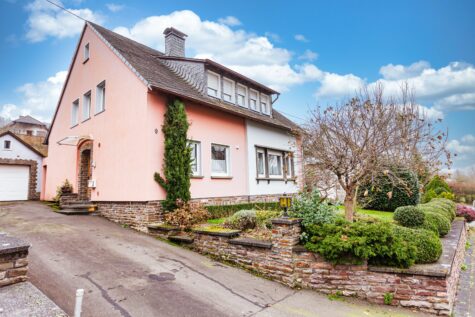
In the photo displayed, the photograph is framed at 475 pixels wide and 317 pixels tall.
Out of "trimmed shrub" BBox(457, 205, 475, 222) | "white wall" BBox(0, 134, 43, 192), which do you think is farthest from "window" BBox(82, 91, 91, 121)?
"trimmed shrub" BBox(457, 205, 475, 222)

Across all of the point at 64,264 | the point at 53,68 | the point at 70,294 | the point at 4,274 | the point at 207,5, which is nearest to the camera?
the point at 4,274

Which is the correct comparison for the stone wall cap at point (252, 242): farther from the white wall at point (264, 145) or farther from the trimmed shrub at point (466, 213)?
the trimmed shrub at point (466, 213)

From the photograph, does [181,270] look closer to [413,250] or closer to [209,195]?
[413,250]

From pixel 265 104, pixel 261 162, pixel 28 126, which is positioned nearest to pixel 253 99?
pixel 265 104

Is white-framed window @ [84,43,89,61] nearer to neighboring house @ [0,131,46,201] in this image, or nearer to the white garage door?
neighboring house @ [0,131,46,201]

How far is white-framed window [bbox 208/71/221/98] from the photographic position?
12625 millimetres

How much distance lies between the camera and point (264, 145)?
1413 centimetres

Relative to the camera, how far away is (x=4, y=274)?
Result: 344cm

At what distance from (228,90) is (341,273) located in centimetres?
1021

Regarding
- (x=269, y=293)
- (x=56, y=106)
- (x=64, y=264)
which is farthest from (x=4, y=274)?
(x=56, y=106)

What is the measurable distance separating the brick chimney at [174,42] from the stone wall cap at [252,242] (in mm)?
11155

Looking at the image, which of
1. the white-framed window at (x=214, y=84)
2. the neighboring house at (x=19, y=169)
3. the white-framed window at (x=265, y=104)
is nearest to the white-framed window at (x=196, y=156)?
the white-framed window at (x=214, y=84)

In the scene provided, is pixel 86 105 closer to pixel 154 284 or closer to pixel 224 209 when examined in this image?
pixel 224 209

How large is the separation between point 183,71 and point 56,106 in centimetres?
834
